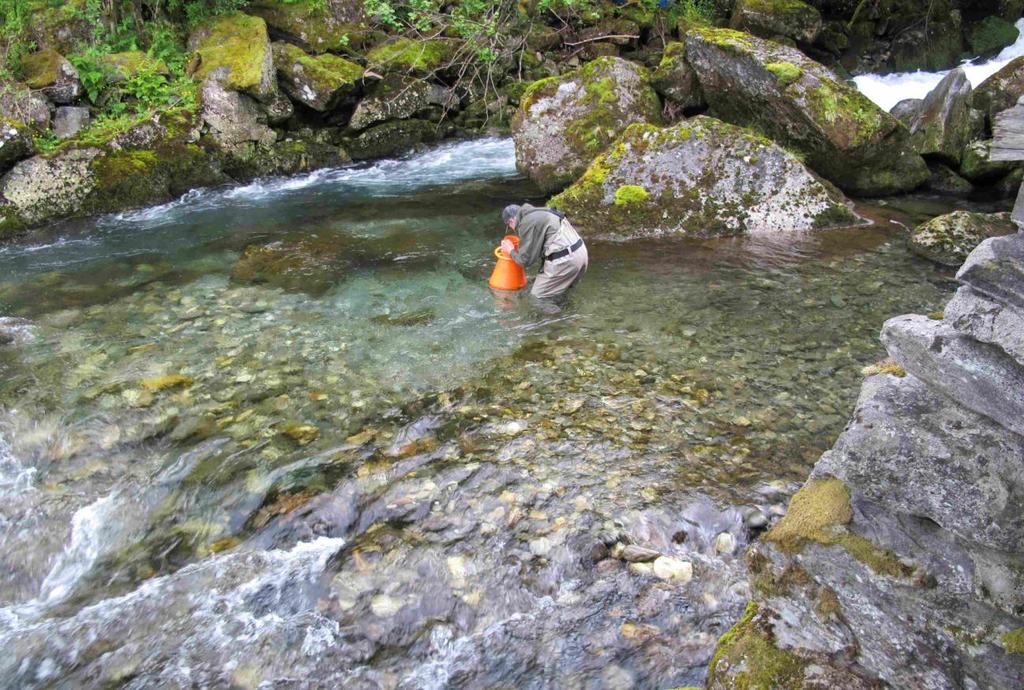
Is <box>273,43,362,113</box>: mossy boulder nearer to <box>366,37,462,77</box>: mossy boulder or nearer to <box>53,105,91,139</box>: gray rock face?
<box>366,37,462,77</box>: mossy boulder

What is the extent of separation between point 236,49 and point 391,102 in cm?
347

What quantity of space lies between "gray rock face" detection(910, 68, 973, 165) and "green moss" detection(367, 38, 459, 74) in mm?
10137

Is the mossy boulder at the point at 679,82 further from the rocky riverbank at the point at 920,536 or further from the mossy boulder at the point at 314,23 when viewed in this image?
the rocky riverbank at the point at 920,536

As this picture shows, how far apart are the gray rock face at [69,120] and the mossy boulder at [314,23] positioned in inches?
201

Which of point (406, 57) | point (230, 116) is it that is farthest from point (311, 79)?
point (406, 57)

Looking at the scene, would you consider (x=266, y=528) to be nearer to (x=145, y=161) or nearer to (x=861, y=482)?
(x=861, y=482)

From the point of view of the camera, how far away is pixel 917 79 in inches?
699

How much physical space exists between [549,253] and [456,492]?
3.67m

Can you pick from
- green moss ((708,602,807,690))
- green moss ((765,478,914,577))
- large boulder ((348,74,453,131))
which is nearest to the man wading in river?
green moss ((765,478,914,577))

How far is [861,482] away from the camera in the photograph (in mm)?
3467

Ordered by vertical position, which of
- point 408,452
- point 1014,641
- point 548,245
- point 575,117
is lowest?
point 408,452

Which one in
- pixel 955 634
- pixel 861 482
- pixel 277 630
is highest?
pixel 861 482

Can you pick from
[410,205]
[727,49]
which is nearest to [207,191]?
[410,205]

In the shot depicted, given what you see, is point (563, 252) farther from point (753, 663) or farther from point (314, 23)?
point (314, 23)
